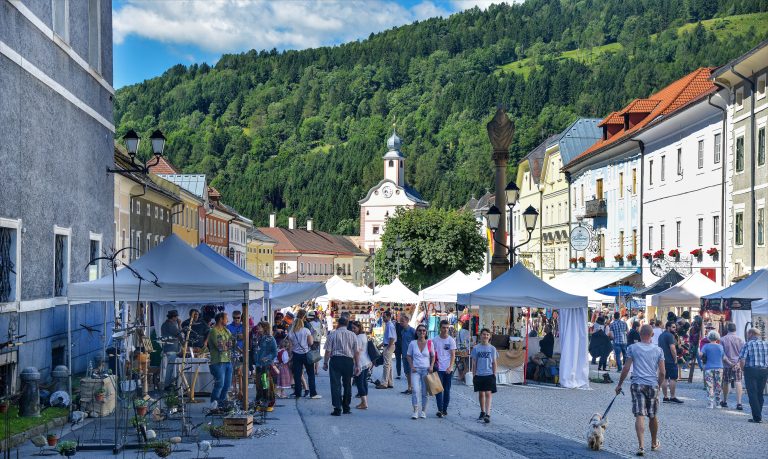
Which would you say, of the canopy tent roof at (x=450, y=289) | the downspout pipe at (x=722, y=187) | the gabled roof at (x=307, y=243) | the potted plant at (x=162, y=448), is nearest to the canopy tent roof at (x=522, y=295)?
the canopy tent roof at (x=450, y=289)

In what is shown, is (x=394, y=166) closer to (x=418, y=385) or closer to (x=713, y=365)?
(x=713, y=365)

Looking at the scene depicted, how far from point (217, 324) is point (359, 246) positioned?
151 meters

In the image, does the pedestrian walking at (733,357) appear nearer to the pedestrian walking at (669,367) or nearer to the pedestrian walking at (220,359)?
the pedestrian walking at (669,367)

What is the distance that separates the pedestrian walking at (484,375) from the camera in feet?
60.7

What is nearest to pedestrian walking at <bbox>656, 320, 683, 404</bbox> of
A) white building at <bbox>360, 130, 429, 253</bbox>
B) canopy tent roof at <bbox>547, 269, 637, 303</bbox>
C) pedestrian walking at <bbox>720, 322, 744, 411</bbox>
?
pedestrian walking at <bbox>720, 322, 744, 411</bbox>

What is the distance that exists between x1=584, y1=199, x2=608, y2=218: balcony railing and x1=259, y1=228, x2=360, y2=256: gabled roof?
81.3 m

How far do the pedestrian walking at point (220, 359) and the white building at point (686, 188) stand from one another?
25.7 m

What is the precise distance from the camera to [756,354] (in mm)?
19500

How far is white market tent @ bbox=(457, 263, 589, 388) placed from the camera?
26.5m

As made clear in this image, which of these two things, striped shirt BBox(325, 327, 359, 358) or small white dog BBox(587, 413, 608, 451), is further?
striped shirt BBox(325, 327, 359, 358)

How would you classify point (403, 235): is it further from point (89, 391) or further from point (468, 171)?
point (468, 171)

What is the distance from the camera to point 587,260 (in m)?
62.9

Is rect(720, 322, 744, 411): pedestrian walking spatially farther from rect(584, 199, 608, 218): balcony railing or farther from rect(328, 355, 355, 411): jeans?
rect(584, 199, 608, 218): balcony railing

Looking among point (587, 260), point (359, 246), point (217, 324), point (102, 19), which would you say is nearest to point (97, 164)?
point (102, 19)
